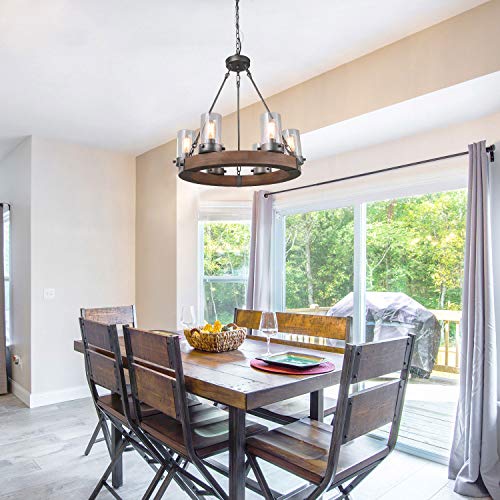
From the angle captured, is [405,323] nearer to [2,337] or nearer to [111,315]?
[111,315]

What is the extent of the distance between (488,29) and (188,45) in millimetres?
1635

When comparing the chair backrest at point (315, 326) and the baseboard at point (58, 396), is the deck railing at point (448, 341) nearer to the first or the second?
the chair backrest at point (315, 326)

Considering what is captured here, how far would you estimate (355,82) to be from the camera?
282cm

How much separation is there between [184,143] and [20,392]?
3.53 meters

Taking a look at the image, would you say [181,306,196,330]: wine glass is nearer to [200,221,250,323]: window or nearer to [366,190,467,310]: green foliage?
[366,190,467,310]: green foliage

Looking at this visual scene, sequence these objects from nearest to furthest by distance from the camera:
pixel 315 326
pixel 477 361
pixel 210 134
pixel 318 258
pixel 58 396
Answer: pixel 210 134 → pixel 477 361 → pixel 315 326 → pixel 318 258 → pixel 58 396

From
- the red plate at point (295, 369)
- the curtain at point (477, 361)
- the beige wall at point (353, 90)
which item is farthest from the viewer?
the curtain at point (477, 361)

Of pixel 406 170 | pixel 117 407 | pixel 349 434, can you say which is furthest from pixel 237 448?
pixel 406 170

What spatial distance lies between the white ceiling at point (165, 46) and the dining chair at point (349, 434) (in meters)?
1.74

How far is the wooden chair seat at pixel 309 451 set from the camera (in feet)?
5.58

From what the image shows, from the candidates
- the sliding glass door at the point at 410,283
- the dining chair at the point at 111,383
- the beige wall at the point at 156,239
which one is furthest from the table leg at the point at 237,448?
the beige wall at the point at 156,239

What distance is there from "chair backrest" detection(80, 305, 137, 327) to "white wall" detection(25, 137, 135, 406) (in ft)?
4.53

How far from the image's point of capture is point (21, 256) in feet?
14.9

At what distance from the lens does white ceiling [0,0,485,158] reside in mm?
2248
